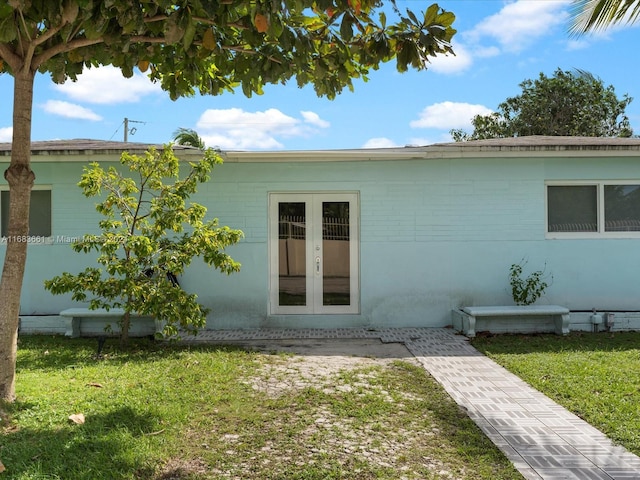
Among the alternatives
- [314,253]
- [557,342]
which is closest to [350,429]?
[557,342]

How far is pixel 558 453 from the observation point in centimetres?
385

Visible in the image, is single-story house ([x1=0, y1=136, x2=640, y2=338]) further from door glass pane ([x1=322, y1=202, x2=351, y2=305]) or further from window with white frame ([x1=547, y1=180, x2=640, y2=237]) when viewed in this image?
door glass pane ([x1=322, y1=202, x2=351, y2=305])

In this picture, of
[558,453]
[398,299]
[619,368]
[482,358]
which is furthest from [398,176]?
[558,453]

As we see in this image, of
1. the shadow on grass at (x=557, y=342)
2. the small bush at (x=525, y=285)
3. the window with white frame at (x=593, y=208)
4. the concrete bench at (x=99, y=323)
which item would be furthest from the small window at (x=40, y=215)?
the window with white frame at (x=593, y=208)

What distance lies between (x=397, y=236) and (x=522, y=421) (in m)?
4.79

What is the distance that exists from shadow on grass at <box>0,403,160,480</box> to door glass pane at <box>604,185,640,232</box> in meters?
8.27

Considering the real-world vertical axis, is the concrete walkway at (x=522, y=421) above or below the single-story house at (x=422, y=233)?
below

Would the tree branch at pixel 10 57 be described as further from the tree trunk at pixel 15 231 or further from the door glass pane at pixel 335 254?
the door glass pane at pixel 335 254

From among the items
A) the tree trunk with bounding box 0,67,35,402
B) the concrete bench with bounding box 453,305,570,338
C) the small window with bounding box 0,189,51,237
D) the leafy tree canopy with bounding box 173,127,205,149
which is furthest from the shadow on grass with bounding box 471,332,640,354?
the leafy tree canopy with bounding box 173,127,205,149

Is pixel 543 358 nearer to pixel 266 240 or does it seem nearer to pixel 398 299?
pixel 398 299

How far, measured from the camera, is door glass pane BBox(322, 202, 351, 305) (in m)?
9.12

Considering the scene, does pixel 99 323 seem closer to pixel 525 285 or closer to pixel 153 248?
pixel 153 248

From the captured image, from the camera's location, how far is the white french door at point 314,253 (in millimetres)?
9094

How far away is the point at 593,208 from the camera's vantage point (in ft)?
29.7
